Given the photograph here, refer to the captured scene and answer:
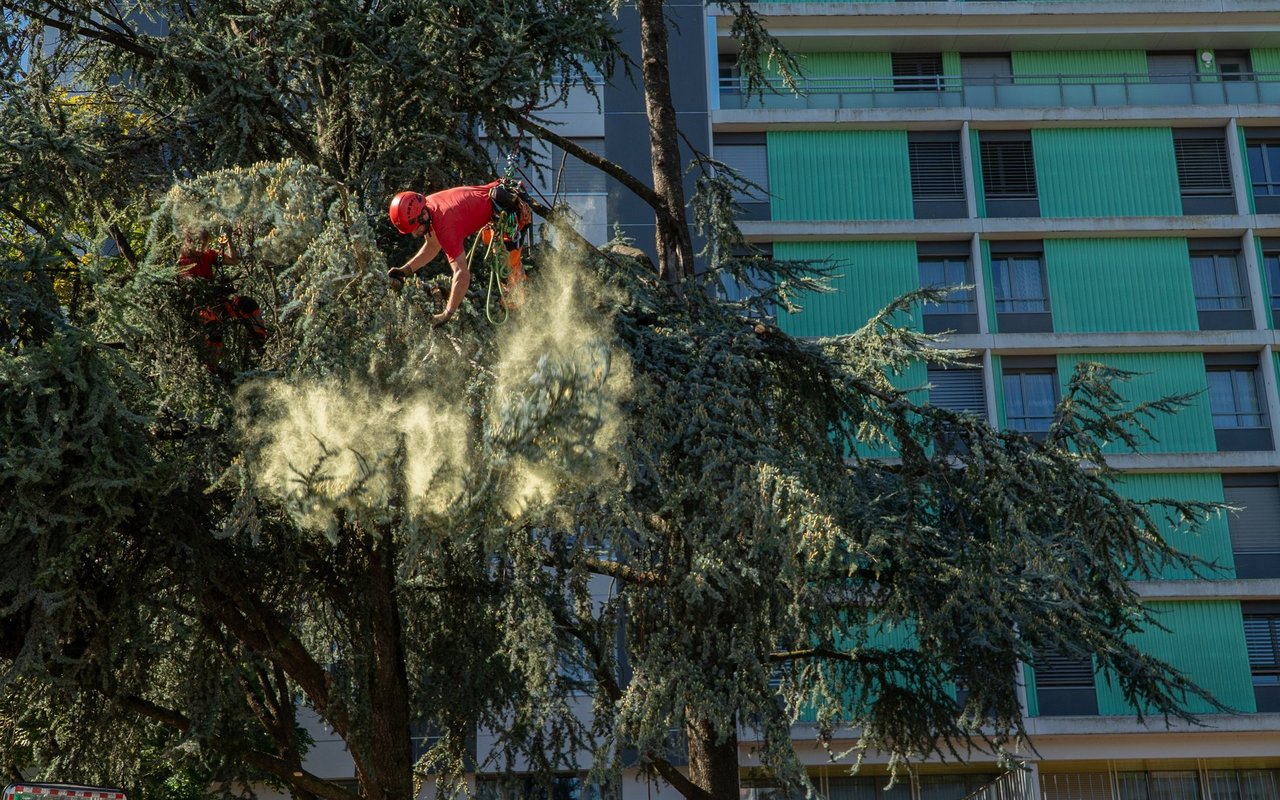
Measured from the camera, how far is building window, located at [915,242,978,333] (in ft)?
98.5

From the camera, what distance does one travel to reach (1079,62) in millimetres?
32188

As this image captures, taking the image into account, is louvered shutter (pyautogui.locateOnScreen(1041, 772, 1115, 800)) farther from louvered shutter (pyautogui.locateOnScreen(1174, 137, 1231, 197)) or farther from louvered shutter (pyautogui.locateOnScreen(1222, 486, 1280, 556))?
louvered shutter (pyautogui.locateOnScreen(1174, 137, 1231, 197))

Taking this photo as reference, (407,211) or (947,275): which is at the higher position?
(947,275)

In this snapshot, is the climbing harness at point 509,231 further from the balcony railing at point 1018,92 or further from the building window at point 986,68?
the building window at point 986,68

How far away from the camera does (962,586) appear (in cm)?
1073

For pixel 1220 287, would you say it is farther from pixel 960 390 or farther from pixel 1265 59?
pixel 960 390

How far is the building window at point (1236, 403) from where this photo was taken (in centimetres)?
2948

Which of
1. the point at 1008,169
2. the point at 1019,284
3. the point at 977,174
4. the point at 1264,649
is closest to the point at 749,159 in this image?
the point at 977,174

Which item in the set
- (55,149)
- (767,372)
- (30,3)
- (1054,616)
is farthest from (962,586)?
(30,3)

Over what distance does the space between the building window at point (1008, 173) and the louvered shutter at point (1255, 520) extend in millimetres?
7001

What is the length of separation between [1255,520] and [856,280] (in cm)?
914

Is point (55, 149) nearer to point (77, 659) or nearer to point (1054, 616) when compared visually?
point (77, 659)

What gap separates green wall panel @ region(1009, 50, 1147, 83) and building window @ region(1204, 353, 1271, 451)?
6.62 meters

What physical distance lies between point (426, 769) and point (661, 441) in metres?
7.04
